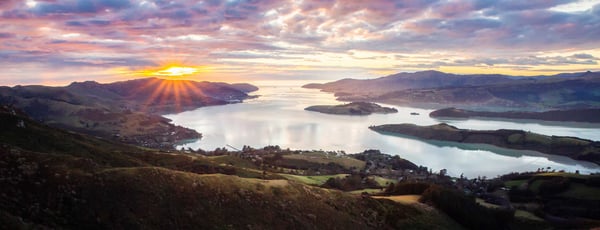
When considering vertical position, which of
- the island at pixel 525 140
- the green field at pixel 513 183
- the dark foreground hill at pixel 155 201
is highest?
the dark foreground hill at pixel 155 201

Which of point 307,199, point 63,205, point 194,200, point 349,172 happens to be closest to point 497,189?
point 349,172

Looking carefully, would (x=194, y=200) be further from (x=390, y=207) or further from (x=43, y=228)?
(x=390, y=207)

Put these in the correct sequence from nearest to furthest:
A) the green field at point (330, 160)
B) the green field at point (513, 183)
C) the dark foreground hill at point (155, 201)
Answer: the dark foreground hill at point (155, 201), the green field at point (513, 183), the green field at point (330, 160)

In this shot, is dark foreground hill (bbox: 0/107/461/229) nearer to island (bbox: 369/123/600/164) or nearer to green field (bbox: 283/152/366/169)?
green field (bbox: 283/152/366/169)

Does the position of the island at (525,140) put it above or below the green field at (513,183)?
above

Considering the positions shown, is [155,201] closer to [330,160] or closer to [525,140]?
[330,160]

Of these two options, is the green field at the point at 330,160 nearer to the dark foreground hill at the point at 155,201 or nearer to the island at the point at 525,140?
the dark foreground hill at the point at 155,201

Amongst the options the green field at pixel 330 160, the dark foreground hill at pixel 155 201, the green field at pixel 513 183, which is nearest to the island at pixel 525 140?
the green field at pixel 513 183

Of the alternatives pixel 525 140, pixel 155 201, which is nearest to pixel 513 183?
pixel 525 140
